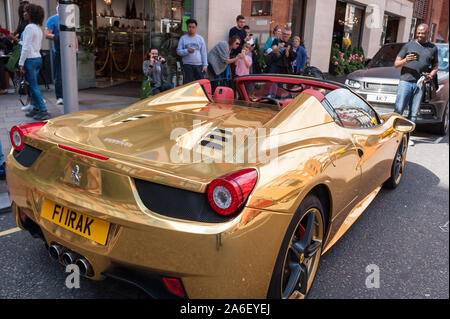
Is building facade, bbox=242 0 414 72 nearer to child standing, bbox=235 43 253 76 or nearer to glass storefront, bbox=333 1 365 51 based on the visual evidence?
glass storefront, bbox=333 1 365 51

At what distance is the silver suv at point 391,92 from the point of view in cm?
773

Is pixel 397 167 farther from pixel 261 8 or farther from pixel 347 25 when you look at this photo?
pixel 347 25

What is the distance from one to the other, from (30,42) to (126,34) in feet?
24.1

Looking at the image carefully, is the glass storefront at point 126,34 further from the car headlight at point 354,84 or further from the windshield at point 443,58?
the windshield at point 443,58

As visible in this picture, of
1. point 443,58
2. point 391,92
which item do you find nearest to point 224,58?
point 391,92

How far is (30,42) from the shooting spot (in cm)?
672

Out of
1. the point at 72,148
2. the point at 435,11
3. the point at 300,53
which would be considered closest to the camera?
the point at 72,148

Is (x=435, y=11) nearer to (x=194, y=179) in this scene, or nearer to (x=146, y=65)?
(x=146, y=65)

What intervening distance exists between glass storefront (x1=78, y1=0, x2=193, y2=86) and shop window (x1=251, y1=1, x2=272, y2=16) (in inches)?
117

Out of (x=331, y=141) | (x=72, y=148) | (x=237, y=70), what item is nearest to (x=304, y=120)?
(x=331, y=141)

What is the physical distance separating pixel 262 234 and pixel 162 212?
485mm


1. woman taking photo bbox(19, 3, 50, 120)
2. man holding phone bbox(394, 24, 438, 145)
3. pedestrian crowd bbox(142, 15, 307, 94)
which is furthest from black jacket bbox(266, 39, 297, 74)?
woman taking photo bbox(19, 3, 50, 120)

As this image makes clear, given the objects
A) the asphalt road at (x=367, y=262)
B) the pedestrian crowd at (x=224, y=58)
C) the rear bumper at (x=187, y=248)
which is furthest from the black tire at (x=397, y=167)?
the pedestrian crowd at (x=224, y=58)
